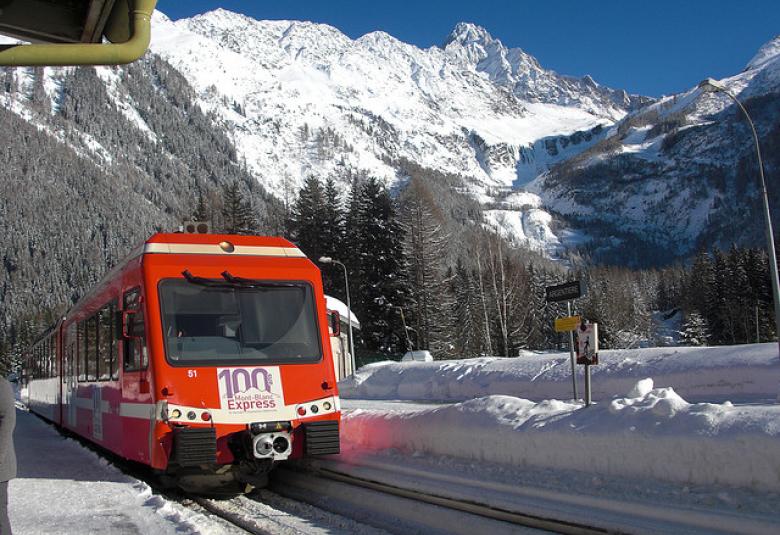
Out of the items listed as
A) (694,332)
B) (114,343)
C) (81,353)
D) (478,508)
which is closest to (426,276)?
(694,332)

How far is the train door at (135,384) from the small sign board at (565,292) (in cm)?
656

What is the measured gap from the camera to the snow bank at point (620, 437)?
6953 mm

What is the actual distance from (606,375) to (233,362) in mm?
16288

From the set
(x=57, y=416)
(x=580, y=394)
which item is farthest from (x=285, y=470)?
(x=580, y=394)

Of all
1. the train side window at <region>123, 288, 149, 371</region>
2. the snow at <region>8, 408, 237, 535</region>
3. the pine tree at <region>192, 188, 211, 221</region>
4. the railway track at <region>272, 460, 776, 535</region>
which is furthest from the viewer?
the pine tree at <region>192, 188, 211, 221</region>

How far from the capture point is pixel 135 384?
1026cm

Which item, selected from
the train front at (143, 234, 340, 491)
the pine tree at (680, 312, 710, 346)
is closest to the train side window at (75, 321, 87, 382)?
the train front at (143, 234, 340, 491)

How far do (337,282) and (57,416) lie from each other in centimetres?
3918

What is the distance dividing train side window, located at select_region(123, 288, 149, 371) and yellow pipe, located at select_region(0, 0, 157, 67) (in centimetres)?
649

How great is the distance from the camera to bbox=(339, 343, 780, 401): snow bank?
1983 cm

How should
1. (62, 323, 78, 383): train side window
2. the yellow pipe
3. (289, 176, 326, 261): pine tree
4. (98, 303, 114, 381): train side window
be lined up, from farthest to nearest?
1. (289, 176, 326, 261): pine tree
2. (62, 323, 78, 383): train side window
3. (98, 303, 114, 381): train side window
4. the yellow pipe

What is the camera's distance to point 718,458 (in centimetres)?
709

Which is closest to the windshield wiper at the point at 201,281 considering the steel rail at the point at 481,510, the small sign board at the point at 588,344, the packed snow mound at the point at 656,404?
the steel rail at the point at 481,510

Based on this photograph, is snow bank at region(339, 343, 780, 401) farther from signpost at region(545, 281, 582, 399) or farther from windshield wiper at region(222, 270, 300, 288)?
windshield wiper at region(222, 270, 300, 288)
